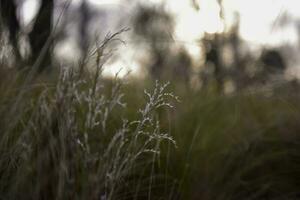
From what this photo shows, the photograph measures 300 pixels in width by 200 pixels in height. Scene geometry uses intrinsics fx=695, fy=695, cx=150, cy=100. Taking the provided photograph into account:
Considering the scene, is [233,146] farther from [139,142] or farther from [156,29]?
[156,29]

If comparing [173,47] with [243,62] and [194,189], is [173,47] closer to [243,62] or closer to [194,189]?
[243,62]

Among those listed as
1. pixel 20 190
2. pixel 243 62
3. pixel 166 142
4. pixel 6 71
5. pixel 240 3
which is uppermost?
pixel 240 3

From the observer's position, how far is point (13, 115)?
7.80ft

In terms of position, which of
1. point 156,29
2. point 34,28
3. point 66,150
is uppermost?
point 156,29

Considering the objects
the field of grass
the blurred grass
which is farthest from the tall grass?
the blurred grass

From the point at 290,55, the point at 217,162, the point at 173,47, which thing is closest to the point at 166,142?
the point at 217,162

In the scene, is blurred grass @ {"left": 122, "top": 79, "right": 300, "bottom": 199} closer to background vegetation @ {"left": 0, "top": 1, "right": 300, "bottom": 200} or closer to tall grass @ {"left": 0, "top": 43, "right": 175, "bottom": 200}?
background vegetation @ {"left": 0, "top": 1, "right": 300, "bottom": 200}

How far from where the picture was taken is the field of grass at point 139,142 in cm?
196

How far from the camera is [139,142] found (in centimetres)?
277

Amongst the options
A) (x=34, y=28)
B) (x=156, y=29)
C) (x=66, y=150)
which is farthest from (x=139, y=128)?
(x=156, y=29)

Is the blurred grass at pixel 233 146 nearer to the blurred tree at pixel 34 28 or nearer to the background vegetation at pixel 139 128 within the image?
the background vegetation at pixel 139 128

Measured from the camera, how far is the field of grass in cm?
196

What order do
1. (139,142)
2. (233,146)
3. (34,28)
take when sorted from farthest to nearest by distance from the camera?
(34,28)
(233,146)
(139,142)

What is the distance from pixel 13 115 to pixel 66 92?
18.9 inches
